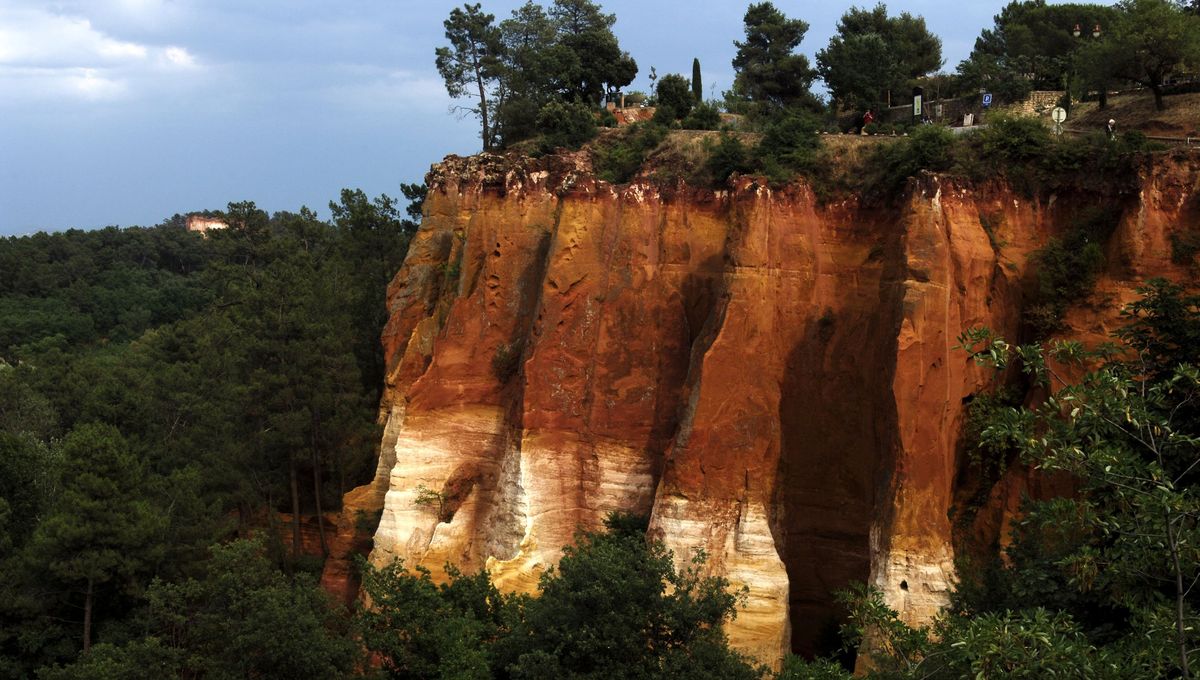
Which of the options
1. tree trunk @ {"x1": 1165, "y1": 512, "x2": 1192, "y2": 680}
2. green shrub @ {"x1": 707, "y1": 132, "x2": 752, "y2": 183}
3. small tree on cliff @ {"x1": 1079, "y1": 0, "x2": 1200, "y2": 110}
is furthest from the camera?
small tree on cliff @ {"x1": 1079, "y1": 0, "x2": 1200, "y2": 110}

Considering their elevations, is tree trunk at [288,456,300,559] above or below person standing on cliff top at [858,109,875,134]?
below

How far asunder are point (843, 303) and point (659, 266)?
13.8ft

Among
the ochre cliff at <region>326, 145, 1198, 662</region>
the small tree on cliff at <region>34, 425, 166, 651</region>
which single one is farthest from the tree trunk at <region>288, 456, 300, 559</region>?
the ochre cliff at <region>326, 145, 1198, 662</region>

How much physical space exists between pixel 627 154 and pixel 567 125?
3.97 meters

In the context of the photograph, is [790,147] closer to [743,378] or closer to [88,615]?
[743,378]

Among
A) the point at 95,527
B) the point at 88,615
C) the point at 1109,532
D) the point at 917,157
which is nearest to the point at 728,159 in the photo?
the point at 917,157

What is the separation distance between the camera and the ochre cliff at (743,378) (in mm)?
19766

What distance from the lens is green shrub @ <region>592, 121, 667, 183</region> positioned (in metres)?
28.9

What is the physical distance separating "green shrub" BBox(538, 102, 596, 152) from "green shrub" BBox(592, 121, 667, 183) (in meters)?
1.54

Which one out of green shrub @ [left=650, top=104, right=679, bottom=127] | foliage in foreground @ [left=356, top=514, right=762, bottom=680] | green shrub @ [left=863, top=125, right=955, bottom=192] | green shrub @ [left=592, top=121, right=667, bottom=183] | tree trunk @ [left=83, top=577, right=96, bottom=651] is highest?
green shrub @ [left=650, top=104, right=679, bottom=127]

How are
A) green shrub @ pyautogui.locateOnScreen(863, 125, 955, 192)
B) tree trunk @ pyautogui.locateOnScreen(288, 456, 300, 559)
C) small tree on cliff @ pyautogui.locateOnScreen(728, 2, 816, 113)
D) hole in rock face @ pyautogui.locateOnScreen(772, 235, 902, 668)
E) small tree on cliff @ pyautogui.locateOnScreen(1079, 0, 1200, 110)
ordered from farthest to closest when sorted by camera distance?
small tree on cliff @ pyautogui.locateOnScreen(728, 2, 816, 113), tree trunk @ pyautogui.locateOnScreen(288, 456, 300, 559), small tree on cliff @ pyautogui.locateOnScreen(1079, 0, 1200, 110), green shrub @ pyautogui.locateOnScreen(863, 125, 955, 192), hole in rock face @ pyautogui.locateOnScreen(772, 235, 902, 668)

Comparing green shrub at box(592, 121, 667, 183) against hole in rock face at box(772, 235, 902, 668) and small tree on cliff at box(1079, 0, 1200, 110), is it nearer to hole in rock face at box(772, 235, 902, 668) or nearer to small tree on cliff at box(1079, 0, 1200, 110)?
hole in rock face at box(772, 235, 902, 668)

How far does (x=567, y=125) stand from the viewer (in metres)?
32.9

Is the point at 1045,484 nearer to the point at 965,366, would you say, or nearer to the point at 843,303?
the point at 965,366
